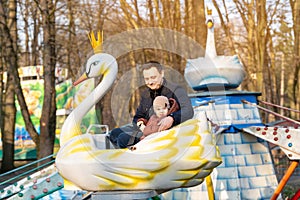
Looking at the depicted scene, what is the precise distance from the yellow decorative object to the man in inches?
6.7

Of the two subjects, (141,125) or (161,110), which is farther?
(141,125)

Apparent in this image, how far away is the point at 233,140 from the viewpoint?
21.9 ft

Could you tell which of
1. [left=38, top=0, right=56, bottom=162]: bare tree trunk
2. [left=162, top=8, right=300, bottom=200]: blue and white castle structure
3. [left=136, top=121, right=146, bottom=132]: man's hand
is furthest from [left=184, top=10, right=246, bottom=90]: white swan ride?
[left=38, top=0, right=56, bottom=162]: bare tree trunk

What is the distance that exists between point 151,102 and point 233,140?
10.2 feet

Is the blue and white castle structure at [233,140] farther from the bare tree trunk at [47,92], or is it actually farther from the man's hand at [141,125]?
the bare tree trunk at [47,92]

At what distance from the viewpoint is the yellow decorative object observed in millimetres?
3311

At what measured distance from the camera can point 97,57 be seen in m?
3.77

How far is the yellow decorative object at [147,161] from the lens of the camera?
331cm

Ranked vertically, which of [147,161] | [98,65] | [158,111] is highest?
[98,65]

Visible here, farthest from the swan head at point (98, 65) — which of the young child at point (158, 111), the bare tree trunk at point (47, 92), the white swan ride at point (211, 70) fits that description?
the bare tree trunk at point (47, 92)

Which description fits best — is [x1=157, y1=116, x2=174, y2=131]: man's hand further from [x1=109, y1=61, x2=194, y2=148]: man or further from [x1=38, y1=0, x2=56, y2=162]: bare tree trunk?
[x1=38, y1=0, x2=56, y2=162]: bare tree trunk

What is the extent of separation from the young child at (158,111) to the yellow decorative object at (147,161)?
157 millimetres

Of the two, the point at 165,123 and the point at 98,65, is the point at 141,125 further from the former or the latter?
the point at 98,65

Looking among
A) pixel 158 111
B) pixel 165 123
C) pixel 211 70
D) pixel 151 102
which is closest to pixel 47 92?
pixel 211 70
